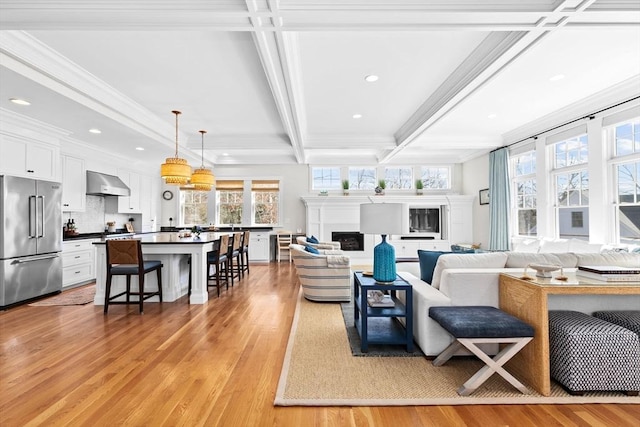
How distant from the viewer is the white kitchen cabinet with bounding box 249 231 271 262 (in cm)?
779

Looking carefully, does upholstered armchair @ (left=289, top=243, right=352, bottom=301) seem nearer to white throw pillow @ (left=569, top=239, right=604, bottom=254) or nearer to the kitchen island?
the kitchen island

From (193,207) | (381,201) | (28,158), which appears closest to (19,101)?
(28,158)

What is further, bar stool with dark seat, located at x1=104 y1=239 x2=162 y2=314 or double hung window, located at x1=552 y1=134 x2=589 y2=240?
double hung window, located at x1=552 y1=134 x2=589 y2=240

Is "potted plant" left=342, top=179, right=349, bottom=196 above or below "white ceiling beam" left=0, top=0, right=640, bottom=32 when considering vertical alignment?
below

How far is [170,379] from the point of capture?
220 centimetres

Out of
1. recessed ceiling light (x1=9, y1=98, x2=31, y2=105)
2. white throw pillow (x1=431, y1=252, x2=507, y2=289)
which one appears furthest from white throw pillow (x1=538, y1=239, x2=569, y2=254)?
recessed ceiling light (x1=9, y1=98, x2=31, y2=105)

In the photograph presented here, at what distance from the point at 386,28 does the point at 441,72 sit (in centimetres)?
144

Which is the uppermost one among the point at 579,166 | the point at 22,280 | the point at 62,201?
the point at 579,166

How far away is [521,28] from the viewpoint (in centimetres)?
235

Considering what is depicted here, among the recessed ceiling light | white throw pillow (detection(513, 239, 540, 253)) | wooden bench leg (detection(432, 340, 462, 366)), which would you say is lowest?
wooden bench leg (detection(432, 340, 462, 366))

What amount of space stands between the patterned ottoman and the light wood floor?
0.55m

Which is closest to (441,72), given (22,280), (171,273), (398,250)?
(171,273)

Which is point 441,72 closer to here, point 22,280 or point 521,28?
point 521,28

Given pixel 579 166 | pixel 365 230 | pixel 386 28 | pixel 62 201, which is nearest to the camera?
pixel 386 28
